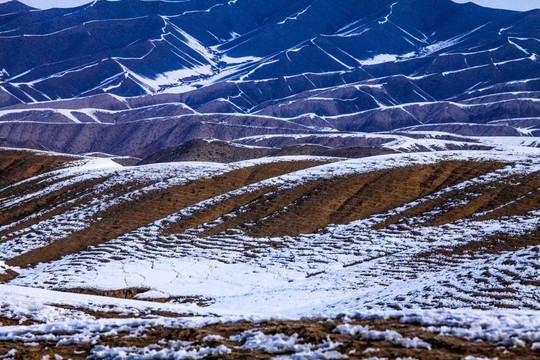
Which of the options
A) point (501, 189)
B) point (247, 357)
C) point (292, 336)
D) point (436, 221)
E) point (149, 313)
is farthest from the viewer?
point (501, 189)

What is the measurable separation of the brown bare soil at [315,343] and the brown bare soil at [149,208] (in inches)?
1006

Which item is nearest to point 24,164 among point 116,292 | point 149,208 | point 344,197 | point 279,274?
point 149,208

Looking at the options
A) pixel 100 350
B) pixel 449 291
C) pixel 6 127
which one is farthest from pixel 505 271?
pixel 6 127

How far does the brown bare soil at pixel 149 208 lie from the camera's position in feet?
123

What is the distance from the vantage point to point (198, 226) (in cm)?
4106

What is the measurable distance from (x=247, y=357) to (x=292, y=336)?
1018 millimetres

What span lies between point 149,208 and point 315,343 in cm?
3539

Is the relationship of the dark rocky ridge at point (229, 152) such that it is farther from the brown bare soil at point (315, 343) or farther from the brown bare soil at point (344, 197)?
the brown bare soil at point (315, 343)

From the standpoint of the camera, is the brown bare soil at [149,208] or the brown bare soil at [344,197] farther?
the brown bare soil at [344,197]

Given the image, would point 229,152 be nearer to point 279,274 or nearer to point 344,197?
point 344,197

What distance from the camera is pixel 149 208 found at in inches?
1756

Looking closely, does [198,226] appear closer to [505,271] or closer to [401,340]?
[505,271]

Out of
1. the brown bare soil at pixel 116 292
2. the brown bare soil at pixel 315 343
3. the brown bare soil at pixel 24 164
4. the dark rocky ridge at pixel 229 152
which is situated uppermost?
the brown bare soil at pixel 315 343

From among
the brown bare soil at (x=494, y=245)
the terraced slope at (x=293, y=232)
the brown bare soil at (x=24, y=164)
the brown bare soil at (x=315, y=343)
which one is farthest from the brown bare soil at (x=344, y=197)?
the brown bare soil at (x=24, y=164)
